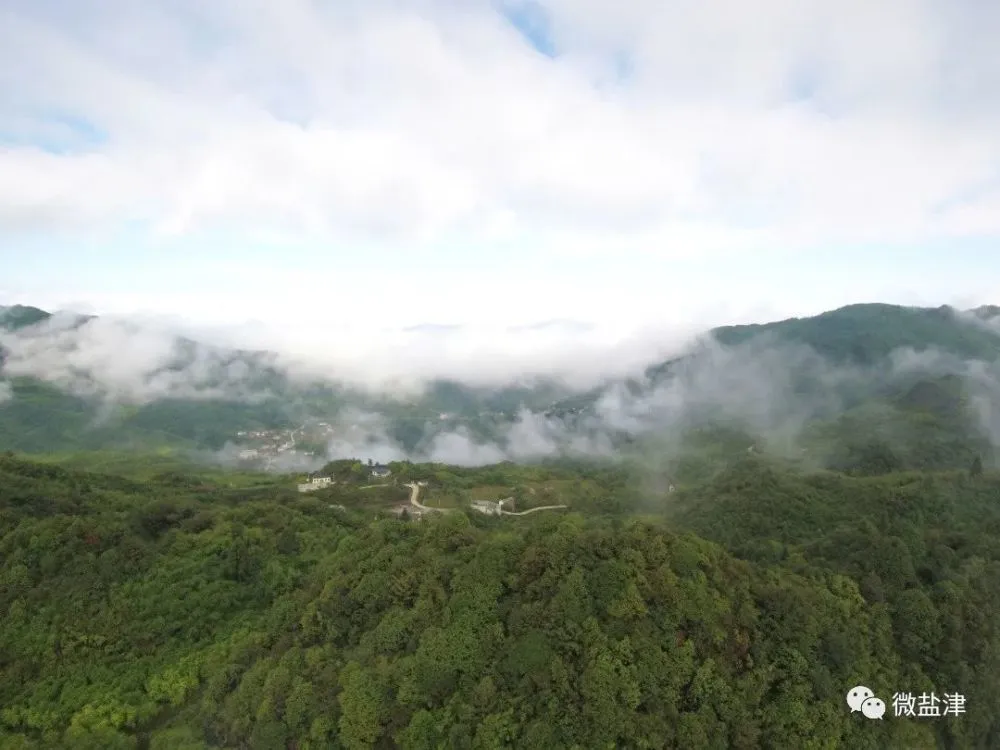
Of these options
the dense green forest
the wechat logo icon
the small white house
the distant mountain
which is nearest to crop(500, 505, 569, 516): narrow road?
the small white house

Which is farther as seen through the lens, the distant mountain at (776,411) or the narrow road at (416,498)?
the distant mountain at (776,411)

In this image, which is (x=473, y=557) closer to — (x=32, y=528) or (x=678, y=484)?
(x=32, y=528)

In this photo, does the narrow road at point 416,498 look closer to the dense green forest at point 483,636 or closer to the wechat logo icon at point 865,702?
the dense green forest at point 483,636

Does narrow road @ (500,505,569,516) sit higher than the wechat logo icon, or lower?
lower

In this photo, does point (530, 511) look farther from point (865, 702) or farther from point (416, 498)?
point (865, 702)

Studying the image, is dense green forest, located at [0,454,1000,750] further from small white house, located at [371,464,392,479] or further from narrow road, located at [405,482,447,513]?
small white house, located at [371,464,392,479]

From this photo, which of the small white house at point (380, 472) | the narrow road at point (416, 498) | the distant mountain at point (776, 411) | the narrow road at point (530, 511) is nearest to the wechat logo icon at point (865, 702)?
the narrow road at point (416, 498)
